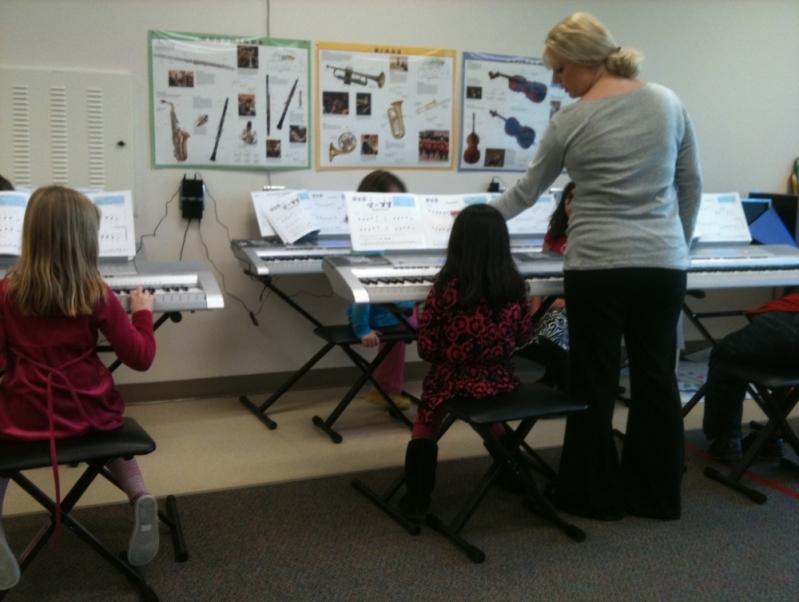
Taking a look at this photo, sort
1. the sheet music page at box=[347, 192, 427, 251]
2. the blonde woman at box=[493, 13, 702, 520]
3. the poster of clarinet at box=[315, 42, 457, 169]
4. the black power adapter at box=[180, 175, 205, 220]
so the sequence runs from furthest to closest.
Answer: the poster of clarinet at box=[315, 42, 457, 169] → the black power adapter at box=[180, 175, 205, 220] → the sheet music page at box=[347, 192, 427, 251] → the blonde woman at box=[493, 13, 702, 520]

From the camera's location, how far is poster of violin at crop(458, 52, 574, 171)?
405cm

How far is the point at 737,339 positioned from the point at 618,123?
104 centimetres

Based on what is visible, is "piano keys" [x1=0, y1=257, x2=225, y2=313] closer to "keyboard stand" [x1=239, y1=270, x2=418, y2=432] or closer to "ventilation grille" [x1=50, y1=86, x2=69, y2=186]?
"keyboard stand" [x1=239, y1=270, x2=418, y2=432]

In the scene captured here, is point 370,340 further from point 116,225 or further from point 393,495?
point 116,225

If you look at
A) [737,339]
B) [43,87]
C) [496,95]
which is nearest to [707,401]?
[737,339]

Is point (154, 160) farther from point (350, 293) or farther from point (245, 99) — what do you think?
point (350, 293)

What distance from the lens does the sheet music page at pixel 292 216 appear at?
3502 millimetres

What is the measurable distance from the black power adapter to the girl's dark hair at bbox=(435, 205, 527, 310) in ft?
5.41

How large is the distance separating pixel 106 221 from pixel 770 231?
3.25 meters

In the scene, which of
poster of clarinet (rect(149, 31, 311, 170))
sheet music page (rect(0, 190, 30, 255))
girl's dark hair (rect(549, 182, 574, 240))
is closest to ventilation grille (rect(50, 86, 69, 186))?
poster of clarinet (rect(149, 31, 311, 170))

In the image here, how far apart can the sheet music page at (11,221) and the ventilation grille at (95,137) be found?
0.82 meters

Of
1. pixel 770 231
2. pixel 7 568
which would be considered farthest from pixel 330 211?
pixel 770 231

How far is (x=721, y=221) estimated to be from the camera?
3.57 metres

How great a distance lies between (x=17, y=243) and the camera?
2580mm
